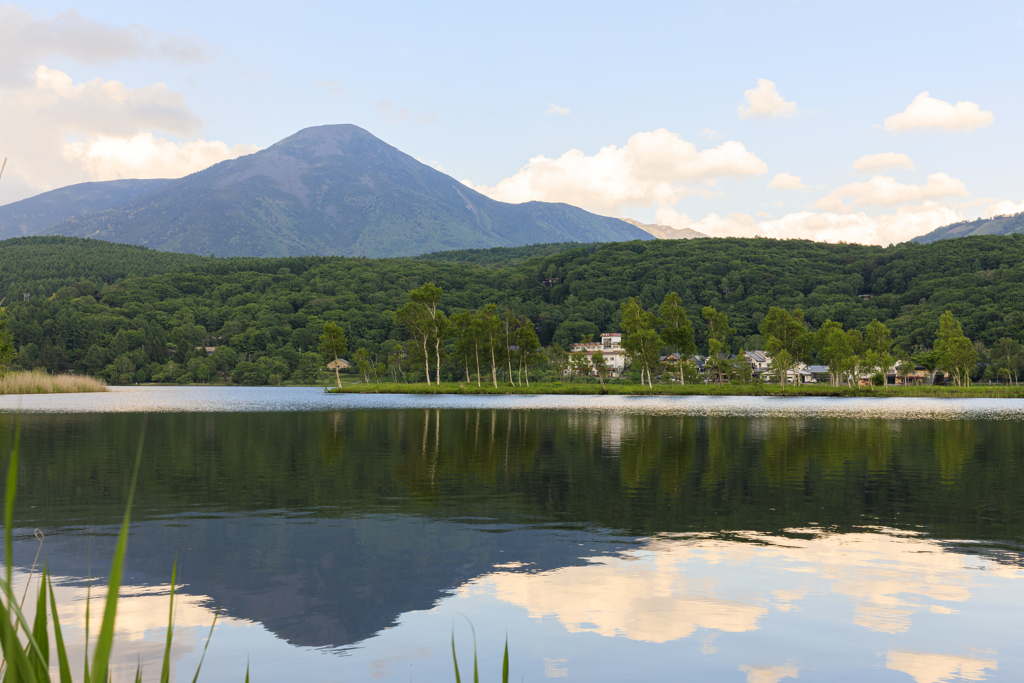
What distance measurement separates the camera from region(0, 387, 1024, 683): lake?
10203 mm

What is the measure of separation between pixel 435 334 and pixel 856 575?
119m

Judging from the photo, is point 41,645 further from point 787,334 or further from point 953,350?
point 953,350

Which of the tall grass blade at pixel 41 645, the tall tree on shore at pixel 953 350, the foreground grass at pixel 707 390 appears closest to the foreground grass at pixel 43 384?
the foreground grass at pixel 707 390

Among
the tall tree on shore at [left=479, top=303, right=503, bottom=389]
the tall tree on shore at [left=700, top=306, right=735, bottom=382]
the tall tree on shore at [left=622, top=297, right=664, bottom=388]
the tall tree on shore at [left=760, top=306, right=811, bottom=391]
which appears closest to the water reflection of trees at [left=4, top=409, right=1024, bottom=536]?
the tall tree on shore at [left=622, top=297, right=664, bottom=388]

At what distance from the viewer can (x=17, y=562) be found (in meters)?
14.8

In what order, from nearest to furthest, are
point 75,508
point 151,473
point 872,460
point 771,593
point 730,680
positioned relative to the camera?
point 730,680 → point 771,593 → point 75,508 → point 151,473 → point 872,460

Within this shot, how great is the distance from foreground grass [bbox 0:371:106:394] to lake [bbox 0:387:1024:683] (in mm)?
69737

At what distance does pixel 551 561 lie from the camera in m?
15.0

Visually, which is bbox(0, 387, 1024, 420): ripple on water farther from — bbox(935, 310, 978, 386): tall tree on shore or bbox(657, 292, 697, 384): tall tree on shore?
bbox(657, 292, 697, 384): tall tree on shore

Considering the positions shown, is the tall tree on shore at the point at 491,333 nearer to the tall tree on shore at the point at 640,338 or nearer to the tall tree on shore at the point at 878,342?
the tall tree on shore at the point at 640,338

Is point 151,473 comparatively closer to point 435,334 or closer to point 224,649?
point 224,649

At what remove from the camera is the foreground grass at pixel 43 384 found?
297 ft

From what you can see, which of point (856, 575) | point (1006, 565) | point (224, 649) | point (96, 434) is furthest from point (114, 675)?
point (96, 434)

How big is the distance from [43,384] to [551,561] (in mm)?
105471
